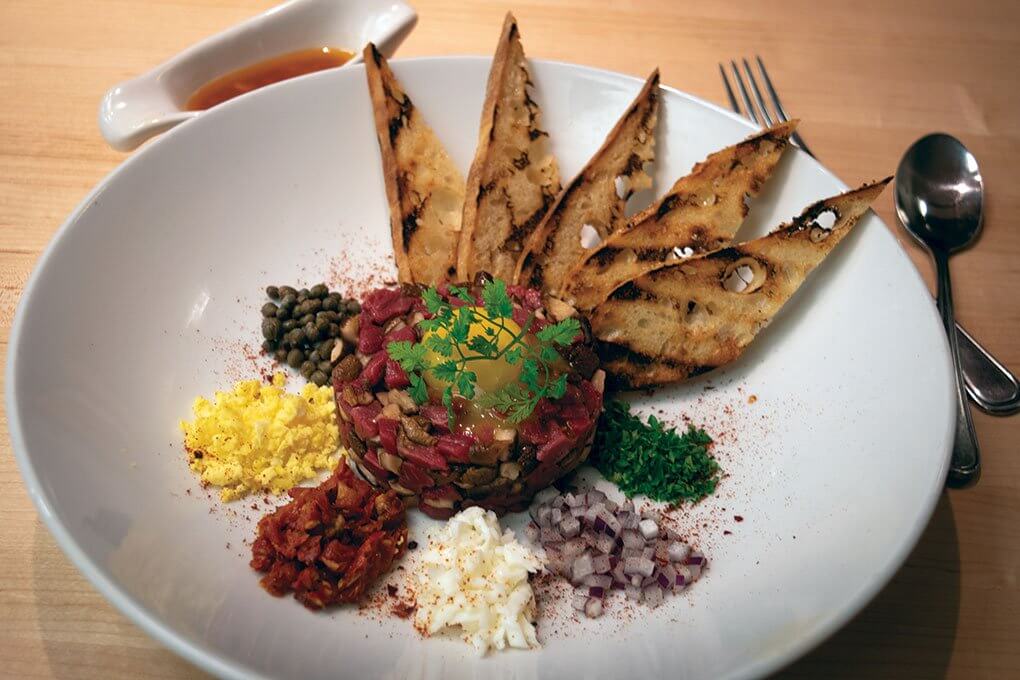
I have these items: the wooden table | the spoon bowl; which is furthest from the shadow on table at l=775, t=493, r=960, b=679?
the spoon bowl

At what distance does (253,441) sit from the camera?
2182 millimetres

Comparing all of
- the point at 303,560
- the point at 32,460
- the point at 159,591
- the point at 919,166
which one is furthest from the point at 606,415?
the point at 919,166

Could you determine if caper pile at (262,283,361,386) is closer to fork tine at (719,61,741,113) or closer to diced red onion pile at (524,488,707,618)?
diced red onion pile at (524,488,707,618)

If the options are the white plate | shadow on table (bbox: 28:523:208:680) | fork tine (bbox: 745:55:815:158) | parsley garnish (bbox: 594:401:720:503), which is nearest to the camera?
the white plate

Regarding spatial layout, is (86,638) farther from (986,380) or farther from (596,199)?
(986,380)

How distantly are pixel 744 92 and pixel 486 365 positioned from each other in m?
2.16

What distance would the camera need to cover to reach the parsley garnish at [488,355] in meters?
2.05

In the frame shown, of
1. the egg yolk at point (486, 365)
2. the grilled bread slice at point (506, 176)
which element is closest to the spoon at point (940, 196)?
the grilled bread slice at point (506, 176)

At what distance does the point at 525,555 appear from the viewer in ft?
6.61

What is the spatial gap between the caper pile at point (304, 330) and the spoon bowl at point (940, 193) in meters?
2.22

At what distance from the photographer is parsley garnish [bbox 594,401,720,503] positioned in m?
2.33

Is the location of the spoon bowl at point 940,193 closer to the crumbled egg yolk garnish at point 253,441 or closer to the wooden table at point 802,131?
the wooden table at point 802,131

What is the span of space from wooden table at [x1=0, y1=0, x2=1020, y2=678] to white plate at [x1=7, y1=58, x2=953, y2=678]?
32cm

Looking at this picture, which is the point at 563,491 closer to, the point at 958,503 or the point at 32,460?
the point at 958,503
